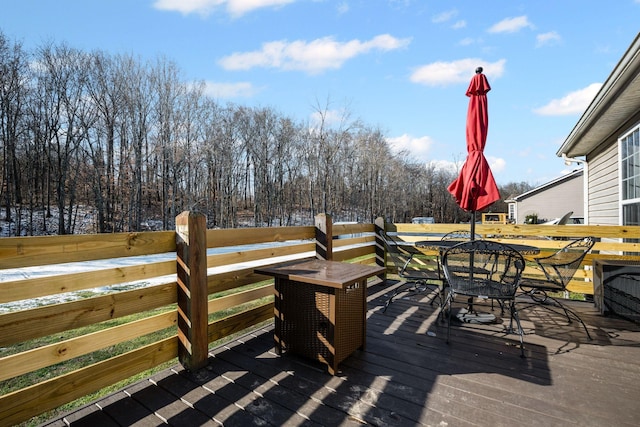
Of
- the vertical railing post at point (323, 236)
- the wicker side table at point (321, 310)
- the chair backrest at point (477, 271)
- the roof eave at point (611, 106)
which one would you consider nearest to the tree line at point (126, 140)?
the vertical railing post at point (323, 236)

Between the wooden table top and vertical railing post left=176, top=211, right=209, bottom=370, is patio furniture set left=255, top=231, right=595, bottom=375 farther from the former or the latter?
vertical railing post left=176, top=211, right=209, bottom=370

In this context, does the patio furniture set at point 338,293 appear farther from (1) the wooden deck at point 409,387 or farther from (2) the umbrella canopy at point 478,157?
(2) the umbrella canopy at point 478,157

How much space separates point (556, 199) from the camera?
20641mm

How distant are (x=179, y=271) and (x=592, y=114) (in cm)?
601

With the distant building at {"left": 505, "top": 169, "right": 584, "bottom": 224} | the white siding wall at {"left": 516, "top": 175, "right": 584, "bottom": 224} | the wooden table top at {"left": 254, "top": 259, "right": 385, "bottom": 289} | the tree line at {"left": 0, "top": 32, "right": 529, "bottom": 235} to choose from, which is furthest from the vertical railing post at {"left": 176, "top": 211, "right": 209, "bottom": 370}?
the white siding wall at {"left": 516, "top": 175, "right": 584, "bottom": 224}

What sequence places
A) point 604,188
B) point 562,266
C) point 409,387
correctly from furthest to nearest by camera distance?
1. point 604,188
2. point 562,266
3. point 409,387

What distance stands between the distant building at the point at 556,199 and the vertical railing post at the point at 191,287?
2188 cm

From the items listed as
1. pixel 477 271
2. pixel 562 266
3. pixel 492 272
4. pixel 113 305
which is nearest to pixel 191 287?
pixel 113 305

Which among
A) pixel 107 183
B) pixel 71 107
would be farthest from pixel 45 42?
pixel 107 183

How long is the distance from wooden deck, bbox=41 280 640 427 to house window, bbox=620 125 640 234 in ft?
9.72

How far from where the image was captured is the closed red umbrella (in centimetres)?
317

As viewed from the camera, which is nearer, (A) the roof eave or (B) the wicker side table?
(B) the wicker side table

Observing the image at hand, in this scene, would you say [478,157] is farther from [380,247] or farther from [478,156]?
[380,247]

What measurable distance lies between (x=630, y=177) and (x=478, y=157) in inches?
148
